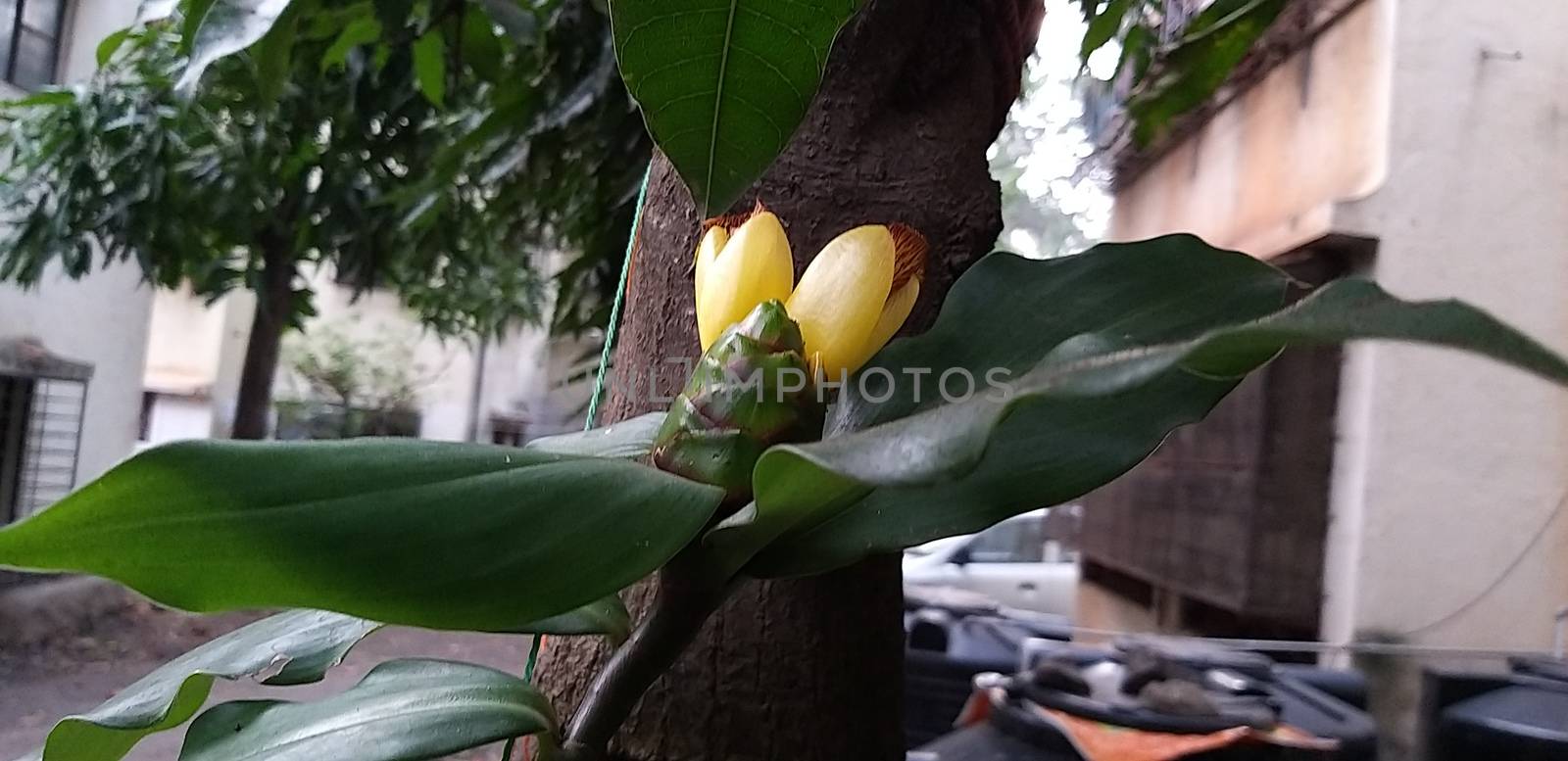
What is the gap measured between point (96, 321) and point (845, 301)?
3.39 meters

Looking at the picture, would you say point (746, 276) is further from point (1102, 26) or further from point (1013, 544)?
point (1013, 544)

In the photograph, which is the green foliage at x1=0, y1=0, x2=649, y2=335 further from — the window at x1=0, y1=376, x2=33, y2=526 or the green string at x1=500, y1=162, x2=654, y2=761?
the window at x1=0, y1=376, x2=33, y2=526

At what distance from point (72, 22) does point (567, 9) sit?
2759 mm

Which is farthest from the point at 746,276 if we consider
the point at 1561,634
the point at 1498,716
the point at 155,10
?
the point at 1561,634

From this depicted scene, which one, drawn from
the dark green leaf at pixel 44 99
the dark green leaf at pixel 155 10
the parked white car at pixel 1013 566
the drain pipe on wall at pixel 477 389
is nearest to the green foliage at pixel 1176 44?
the dark green leaf at pixel 155 10

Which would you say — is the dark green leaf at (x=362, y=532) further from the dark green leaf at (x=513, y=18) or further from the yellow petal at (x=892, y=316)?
the dark green leaf at (x=513, y=18)

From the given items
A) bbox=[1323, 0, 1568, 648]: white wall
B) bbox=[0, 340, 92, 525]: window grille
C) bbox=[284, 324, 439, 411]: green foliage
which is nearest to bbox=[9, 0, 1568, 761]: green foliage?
bbox=[1323, 0, 1568, 648]: white wall

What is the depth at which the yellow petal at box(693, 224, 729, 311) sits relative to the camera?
0.29 m

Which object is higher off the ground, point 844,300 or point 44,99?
point 44,99

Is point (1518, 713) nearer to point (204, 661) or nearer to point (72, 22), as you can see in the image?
point (204, 661)

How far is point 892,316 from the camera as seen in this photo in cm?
28

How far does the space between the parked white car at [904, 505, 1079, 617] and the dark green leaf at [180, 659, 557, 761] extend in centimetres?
289

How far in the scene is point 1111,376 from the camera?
6.9 inches

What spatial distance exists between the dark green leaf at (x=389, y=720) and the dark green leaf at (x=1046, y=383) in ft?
0.26
